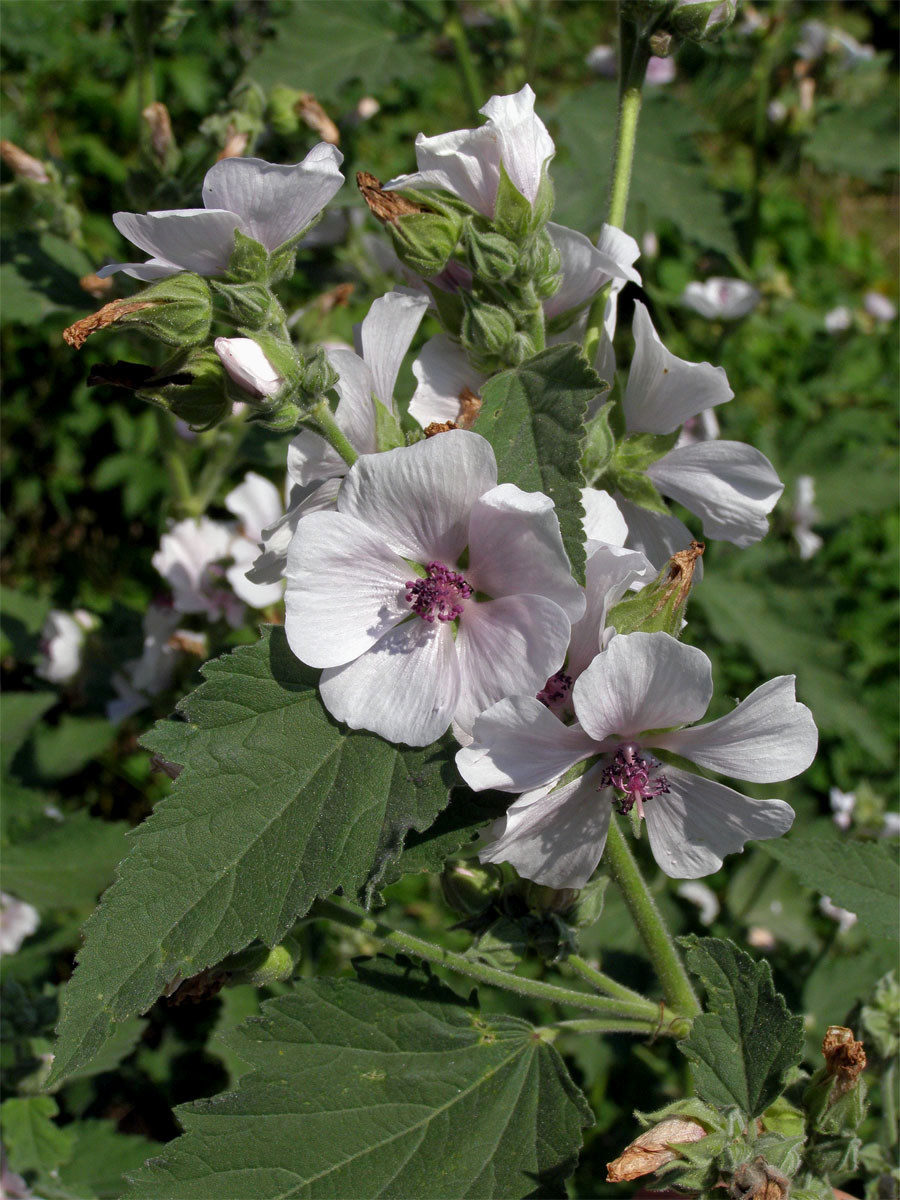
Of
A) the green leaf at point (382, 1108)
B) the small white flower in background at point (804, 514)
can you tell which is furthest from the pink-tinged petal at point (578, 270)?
the small white flower in background at point (804, 514)

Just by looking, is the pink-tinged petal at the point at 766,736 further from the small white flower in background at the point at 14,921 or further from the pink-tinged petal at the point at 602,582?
the small white flower in background at the point at 14,921

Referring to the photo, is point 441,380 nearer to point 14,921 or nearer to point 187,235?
point 187,235

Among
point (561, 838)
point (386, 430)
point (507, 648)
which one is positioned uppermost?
point (386, 430)

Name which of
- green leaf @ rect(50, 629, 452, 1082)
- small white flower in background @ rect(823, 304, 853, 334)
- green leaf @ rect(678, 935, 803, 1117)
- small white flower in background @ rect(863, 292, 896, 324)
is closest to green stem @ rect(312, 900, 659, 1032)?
green leaf @ rect(678, 935, 803, 1117)

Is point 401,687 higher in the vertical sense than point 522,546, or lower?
lower

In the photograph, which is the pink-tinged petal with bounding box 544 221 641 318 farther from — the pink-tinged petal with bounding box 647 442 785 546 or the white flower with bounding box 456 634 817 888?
the white flower with bounding box 456 634 817 888

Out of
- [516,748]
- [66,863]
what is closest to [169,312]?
[516,748]
